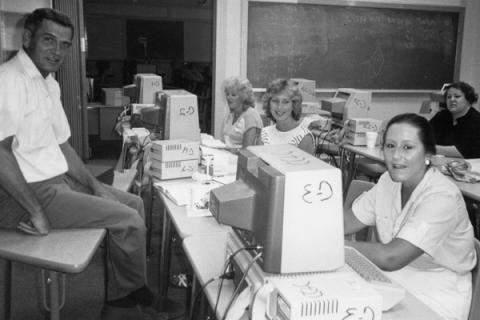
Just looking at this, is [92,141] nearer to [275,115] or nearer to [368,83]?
[368,83]

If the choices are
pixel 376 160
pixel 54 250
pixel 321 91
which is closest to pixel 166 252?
pixel 54 250

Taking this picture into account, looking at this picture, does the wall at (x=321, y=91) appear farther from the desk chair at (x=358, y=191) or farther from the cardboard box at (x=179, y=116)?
the desk chair at (x=358, y=191)

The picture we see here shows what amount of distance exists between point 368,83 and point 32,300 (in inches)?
190

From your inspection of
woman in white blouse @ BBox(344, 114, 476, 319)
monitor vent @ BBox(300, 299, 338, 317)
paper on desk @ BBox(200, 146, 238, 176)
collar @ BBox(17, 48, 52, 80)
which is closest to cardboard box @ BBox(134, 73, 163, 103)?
paper on desk @ BBox(200, 146, 238, 176)

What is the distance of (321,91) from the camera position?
606 cm

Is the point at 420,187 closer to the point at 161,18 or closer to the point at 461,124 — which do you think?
the point at 461,124

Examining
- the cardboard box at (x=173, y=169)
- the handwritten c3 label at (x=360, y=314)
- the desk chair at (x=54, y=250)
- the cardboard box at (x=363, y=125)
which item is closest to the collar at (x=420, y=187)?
the handwritten c3 label at (x=360, y=314)

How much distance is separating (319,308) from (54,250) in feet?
3.75

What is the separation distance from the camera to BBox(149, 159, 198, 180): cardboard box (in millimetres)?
2635

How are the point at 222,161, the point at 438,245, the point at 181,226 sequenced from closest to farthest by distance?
the point at 438,245, the point at 181,226, the point at 222,161

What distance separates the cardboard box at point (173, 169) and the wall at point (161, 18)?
771cm

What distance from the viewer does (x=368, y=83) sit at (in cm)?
627

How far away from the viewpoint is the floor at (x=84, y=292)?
257cm

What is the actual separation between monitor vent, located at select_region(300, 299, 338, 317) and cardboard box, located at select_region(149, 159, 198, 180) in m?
1.69
